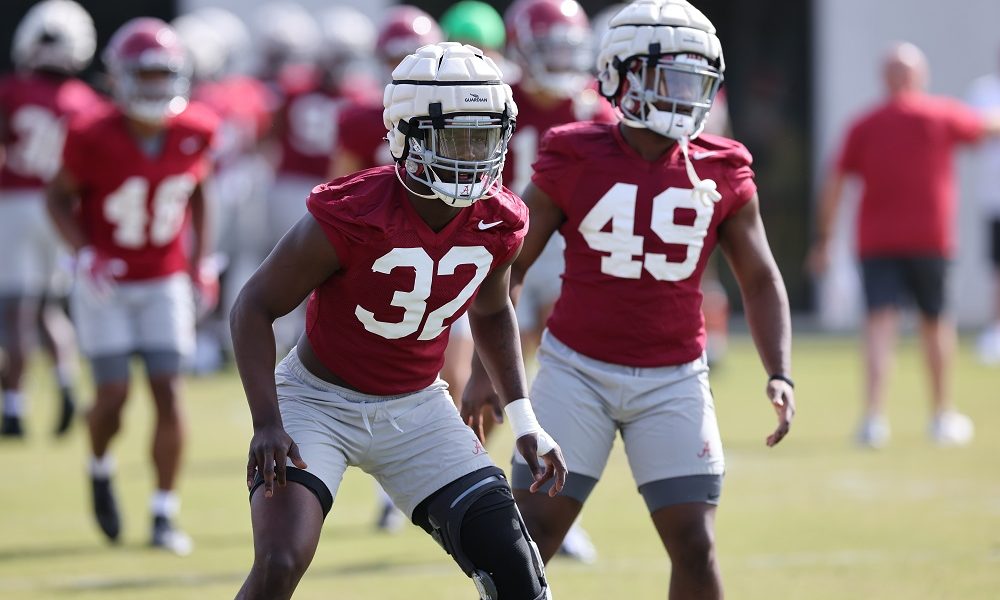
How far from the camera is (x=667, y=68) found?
475 centimetres

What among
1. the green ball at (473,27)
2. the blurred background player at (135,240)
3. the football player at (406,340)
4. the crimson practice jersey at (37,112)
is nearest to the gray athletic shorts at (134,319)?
the blurred background player at (135,240)

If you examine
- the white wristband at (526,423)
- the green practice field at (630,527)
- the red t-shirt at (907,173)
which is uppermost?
the white wristband at (526,423)

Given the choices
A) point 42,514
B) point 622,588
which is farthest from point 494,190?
point 42,514

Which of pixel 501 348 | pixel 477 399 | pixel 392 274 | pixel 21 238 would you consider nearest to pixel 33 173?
pixel 21 238

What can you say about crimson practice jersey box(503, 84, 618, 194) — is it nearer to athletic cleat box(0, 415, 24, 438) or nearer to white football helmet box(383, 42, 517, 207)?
white football helmet box(383, 42, 517, 207)

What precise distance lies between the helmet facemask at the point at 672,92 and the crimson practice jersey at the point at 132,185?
10.3 feet

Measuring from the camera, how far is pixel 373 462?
4516 mm

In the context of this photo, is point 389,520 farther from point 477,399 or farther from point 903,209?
point 903,209

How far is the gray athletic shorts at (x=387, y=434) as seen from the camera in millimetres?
4418

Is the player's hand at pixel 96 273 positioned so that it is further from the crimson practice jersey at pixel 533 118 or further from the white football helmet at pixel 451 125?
the white football helmet at pixel 451 125

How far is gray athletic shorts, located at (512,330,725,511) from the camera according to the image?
15.5ft

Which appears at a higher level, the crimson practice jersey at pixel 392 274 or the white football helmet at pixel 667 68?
the white football helmet at pixel 667 68

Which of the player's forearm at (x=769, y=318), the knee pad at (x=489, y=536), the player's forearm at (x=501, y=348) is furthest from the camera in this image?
the player's forearm at (x=769, y=318)

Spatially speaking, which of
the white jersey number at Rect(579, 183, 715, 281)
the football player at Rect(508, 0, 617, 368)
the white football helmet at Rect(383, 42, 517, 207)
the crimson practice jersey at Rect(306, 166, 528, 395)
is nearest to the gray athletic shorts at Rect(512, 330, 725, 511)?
the white jersey number at Rect(579, 183, 715, 281)
